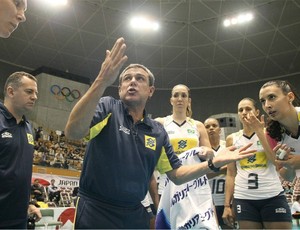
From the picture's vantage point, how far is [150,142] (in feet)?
8.75

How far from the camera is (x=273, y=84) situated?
347cm

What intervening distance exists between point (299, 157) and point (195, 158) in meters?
1.05

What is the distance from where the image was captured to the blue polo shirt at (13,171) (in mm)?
2938

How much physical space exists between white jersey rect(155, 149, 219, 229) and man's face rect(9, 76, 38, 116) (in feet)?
5.79

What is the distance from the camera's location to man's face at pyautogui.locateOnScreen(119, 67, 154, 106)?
2.68m

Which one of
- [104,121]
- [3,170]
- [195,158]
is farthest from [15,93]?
[195,158]

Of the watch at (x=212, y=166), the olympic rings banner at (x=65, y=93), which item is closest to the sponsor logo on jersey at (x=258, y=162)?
the watch at (x=212, y=166)

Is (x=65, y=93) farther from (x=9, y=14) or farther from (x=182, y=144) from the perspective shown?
(x=9, y=14)

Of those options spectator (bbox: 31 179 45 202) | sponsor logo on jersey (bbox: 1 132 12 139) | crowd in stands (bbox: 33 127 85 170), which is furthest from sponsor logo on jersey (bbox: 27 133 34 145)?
crowd in stands (bbox: 33 127 85 170)

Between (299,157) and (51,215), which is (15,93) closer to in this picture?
(299,157)

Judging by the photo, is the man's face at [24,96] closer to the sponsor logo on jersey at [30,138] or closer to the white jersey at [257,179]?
the sponsor logo on jersey at [30,138]

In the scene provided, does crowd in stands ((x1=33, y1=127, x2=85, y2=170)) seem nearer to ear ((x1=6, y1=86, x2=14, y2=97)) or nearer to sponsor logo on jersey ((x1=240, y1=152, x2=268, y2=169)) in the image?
ear ((x1=6, y1=86, x2=14, y2=97))

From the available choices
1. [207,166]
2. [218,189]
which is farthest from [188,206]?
[218,189]

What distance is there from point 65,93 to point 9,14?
1971 centimetres
